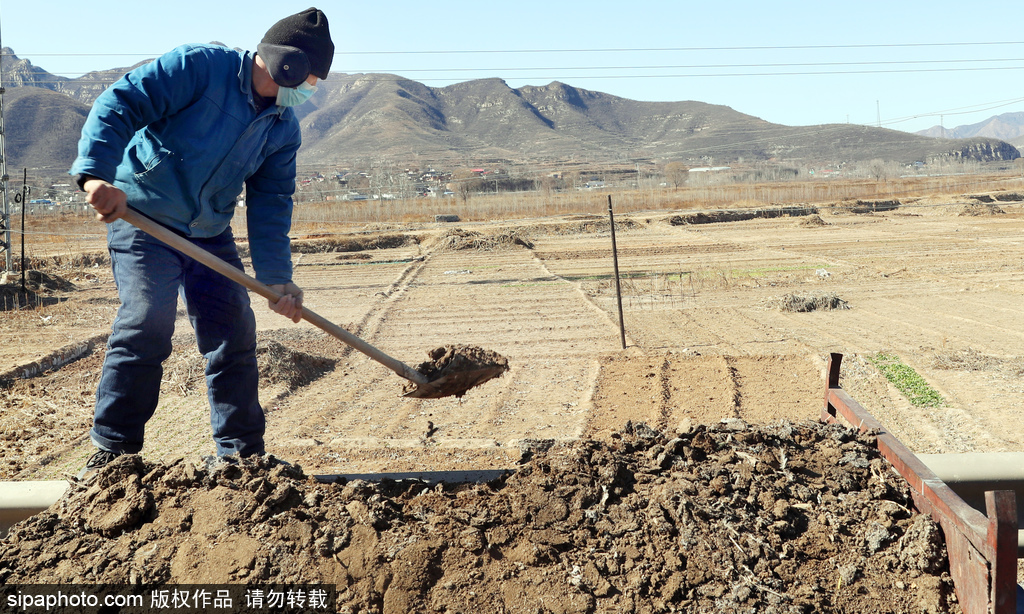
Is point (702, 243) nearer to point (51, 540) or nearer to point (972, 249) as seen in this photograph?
point (972, 249)

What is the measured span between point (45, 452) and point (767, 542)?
16.9 ft

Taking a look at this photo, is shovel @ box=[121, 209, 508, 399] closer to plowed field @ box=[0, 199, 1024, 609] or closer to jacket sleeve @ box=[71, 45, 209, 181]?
jacket sleeve @ box=[71, 45, 209, 181]

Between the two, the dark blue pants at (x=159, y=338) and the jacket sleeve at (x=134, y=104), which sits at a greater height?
the jacket sleeve at (x=134, y=104)

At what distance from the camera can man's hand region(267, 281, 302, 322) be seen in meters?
3.22

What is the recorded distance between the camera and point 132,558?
2.11 m

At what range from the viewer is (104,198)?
249 cm

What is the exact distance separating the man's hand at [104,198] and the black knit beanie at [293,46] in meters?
0.83

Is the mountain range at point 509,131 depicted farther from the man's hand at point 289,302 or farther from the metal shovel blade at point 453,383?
the metal shovel blade at point 453,383

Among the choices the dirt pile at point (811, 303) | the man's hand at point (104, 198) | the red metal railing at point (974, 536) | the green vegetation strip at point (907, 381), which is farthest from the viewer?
the dirt pile at point (811, 303)

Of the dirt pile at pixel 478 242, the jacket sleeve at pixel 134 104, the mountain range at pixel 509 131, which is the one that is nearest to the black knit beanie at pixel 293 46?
the jacket sleeve at pixel 134 104

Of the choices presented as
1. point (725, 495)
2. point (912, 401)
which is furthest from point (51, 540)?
point (912, 401)

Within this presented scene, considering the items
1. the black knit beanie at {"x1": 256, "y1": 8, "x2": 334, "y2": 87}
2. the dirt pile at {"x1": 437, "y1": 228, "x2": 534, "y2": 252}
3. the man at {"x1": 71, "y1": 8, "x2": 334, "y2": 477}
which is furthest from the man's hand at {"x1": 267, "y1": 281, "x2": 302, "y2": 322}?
the dirt pile at {"x1": 437, "y1": 228, "x2": 534, "y2": 252}

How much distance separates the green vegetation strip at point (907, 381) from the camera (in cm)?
620

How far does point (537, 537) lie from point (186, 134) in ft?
7.05
